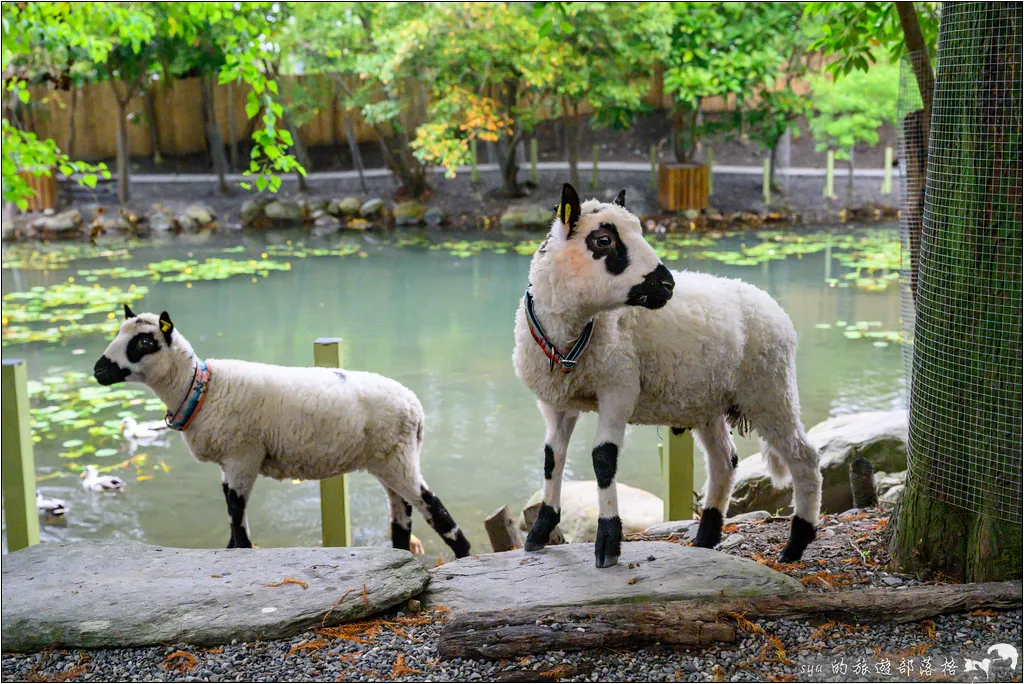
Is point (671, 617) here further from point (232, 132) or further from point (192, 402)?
point (232, 132)

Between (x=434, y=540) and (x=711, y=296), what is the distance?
291cm

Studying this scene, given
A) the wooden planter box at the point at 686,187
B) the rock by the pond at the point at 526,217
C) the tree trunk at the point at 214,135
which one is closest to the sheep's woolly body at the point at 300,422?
the rock by the pond at the point at 526,217

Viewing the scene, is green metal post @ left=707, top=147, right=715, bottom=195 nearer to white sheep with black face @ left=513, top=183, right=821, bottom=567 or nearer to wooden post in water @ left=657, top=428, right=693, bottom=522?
wooden post in water @ left=657, top=428, right=693, bottom=522

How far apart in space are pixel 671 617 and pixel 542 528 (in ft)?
2.96

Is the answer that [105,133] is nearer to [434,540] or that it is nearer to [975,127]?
[434,540]

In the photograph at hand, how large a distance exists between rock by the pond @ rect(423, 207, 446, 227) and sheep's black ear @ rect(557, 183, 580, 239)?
1647 cm

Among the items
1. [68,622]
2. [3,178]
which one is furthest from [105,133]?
[68,622]

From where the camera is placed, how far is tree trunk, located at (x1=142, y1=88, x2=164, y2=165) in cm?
2332

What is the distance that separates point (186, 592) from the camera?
354cm

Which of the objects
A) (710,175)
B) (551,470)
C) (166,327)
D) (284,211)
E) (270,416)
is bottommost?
(551,470)

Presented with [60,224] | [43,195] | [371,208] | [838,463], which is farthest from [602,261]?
[43,195]

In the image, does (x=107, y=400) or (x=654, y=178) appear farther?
(x=654, y=178)

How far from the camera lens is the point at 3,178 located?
6043 mm

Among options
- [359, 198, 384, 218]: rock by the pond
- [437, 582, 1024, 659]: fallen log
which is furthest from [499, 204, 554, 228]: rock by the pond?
[437, 582, 1024, 659]: fallen log
